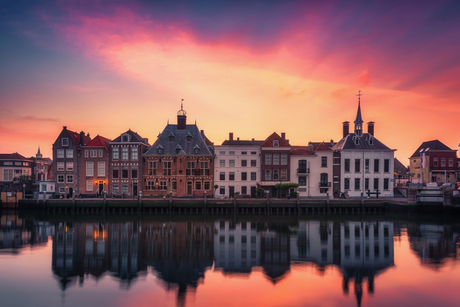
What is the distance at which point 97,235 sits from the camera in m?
33.8

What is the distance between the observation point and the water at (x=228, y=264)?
60.9ft

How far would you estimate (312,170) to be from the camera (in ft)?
186

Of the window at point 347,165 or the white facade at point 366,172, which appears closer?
the white facade at point 366,172

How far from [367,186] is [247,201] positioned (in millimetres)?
23837

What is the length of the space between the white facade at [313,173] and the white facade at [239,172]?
6.83 meters

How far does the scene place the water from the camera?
18562 mm

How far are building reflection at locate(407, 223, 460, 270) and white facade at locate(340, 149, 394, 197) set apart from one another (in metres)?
16.1

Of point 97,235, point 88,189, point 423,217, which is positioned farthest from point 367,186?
point 88,189

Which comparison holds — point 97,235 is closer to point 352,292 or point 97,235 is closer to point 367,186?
point 352,292

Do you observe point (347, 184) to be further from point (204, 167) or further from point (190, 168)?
point (190, 168)

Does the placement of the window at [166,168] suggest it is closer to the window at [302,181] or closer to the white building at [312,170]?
the white building at [312,170]

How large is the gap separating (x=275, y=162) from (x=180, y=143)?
58.3 ft

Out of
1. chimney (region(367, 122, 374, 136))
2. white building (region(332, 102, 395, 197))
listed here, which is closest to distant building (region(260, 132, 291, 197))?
white building (region(332, 102, 395, 197))

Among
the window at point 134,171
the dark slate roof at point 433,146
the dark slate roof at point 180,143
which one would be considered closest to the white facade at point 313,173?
the dark slate roof at point 180,143
